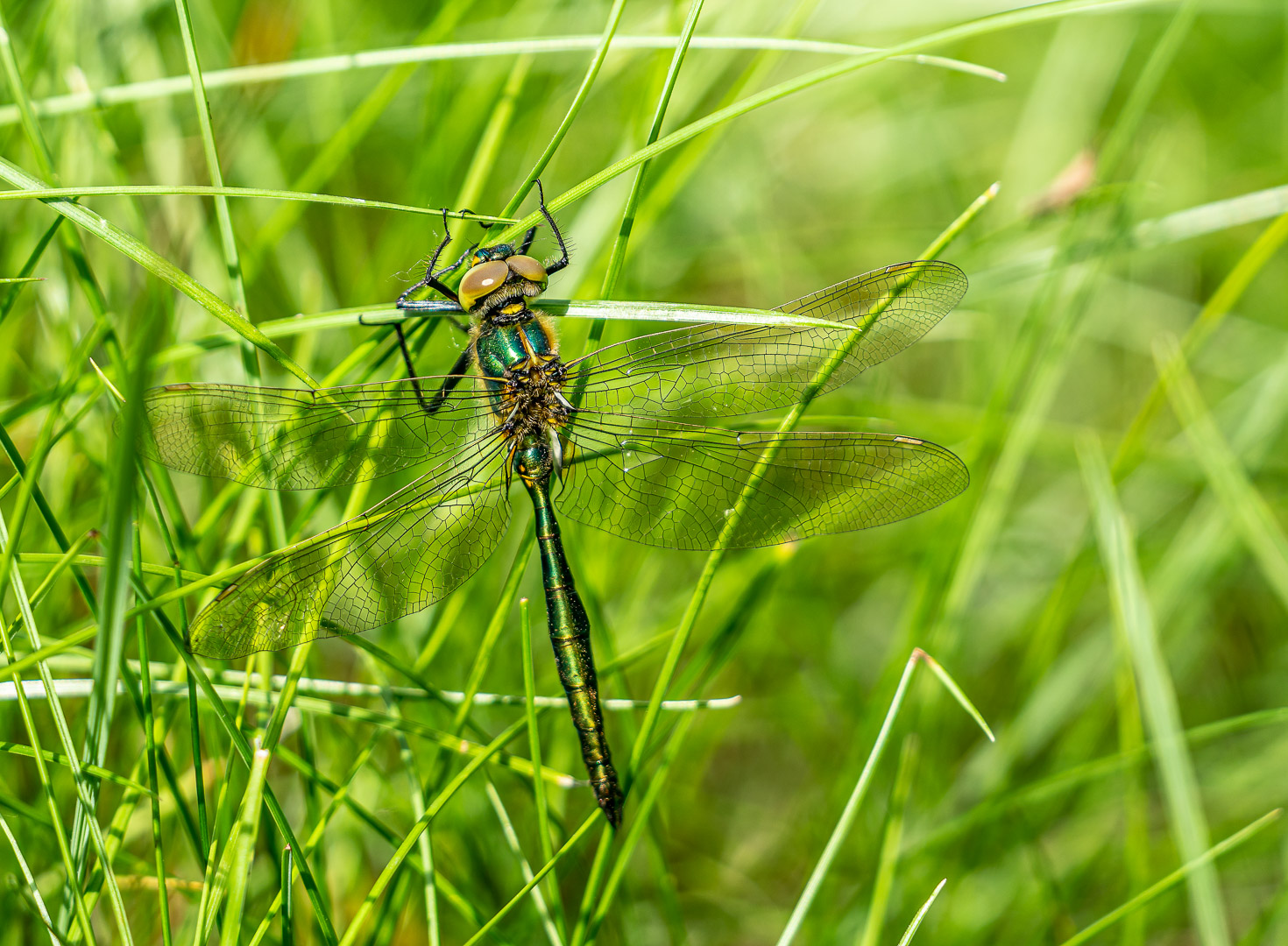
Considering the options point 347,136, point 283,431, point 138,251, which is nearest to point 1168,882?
point 283,431

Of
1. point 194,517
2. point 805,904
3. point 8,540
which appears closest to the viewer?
point 8,540

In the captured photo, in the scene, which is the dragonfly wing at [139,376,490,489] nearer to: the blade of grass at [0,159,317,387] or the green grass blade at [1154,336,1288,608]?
the blade of grass at [0,159,317,387]

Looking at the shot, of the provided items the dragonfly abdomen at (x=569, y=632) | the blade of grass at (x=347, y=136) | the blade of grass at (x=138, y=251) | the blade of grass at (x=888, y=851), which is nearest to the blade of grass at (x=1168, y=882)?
the blade of grass at (x=888, y=851)

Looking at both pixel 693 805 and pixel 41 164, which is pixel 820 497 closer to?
pixel 693 805

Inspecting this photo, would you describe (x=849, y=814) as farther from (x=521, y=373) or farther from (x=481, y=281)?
(x=481, y=281)

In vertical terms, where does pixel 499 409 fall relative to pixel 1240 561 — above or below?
above

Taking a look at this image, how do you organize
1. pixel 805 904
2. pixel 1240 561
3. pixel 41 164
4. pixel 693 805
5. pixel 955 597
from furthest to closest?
pixel 1240 561 < pixel 693 805 < pixel 955 597 < pixel 41 164 < pixel 805 904

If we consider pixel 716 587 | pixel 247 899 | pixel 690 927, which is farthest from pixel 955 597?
pixel 247 899
